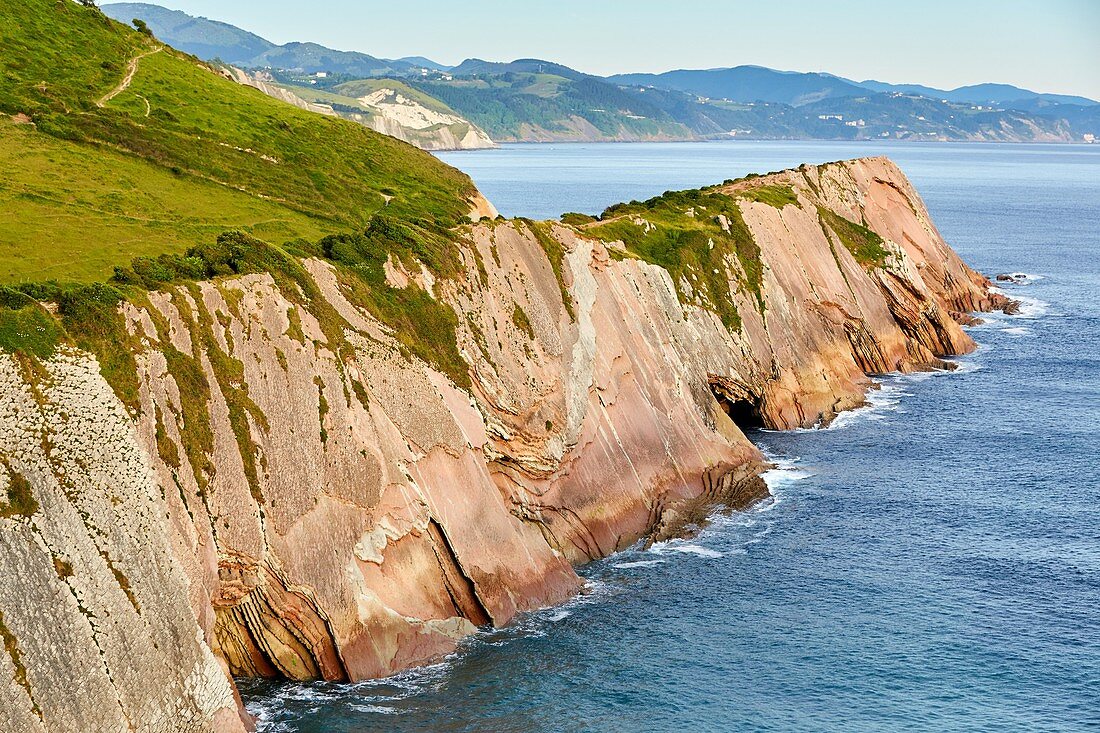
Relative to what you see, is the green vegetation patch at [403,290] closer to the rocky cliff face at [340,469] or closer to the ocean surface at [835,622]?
the rocky cliff face at [340,469]

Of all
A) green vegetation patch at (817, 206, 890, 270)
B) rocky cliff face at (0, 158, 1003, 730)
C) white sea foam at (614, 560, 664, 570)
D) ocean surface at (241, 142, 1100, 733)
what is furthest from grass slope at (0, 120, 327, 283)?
green vegetation patch at (817, 206, 890, 270)

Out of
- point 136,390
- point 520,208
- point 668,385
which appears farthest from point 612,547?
point 520,208

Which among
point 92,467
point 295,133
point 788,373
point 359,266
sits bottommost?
point 788,373

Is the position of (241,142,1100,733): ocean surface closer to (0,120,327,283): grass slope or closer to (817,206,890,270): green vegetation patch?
(0,120,327,283): grass slope

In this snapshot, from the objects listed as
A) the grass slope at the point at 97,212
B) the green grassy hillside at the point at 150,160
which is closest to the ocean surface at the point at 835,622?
the green grassy hillside at the point at 150,160

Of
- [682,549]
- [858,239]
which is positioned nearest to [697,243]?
[858,239]

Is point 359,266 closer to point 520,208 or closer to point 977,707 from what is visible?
point 977,707

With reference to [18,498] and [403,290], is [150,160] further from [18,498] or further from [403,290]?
[18,498]
